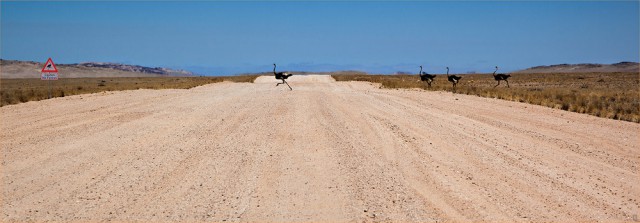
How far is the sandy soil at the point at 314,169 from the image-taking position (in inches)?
248

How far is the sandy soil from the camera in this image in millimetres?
6301

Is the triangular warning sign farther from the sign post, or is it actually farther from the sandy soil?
the sandy soil

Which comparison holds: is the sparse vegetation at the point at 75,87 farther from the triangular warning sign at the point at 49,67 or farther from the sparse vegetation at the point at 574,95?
the sparse vegetation at the point at 574,95

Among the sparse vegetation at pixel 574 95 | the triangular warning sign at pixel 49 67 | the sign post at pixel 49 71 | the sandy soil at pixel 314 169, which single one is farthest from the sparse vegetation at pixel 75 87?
the sparse vegetation at pixel 574 95

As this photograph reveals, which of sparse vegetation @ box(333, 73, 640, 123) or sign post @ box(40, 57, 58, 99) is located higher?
sign post @ box(40, 57, 58, 99)

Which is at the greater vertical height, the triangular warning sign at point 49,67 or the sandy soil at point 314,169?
the triangular warning sign at point 49,67

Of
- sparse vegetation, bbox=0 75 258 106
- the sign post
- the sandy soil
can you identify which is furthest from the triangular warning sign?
the sandy soil

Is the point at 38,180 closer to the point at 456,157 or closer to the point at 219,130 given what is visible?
the point at 219,130

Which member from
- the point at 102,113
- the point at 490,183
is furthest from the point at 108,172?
the point at 102,113

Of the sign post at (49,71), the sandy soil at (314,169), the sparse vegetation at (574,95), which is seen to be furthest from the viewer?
the sign post at (49,71)

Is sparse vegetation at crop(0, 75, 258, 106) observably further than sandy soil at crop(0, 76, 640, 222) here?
Yes

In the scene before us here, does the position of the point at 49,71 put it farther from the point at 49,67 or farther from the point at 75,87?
the point at 75,87

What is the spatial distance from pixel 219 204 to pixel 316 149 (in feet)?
10.6

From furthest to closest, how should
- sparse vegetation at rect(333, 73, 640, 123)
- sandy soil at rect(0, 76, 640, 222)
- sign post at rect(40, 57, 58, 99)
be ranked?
1. sign post at rect(40, 57, 58, 99)
2. sparse vegetation at rect(333, 73, 640, 123)
3. sandy soil at rect(0, 76, 640, 222)
